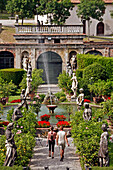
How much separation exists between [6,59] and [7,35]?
14.5m

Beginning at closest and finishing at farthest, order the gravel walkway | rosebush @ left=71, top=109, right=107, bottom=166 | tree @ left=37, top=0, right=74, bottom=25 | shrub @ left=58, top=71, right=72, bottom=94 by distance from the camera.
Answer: rosebush @ left=71, top=109, right=107, bottom=166 → the gravel walkway → shrub @ left=58, top=71, right=72, bottom=94 → tree @ left=37, top=0, right=74, bottom=25

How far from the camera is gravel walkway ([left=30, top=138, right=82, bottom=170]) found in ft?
52.4

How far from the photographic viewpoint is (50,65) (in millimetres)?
40875

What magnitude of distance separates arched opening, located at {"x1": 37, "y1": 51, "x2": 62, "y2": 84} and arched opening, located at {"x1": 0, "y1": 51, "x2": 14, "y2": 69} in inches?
102

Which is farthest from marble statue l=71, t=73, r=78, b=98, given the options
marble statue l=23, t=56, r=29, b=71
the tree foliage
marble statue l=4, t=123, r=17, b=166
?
the tree foliage

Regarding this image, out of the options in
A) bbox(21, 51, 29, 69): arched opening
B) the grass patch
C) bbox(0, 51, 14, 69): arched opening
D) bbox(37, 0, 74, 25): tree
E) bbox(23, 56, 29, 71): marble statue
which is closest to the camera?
bbox(23, 56, 29, 71): marble statue

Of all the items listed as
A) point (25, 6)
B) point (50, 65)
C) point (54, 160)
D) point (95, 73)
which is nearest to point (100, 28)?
point (25, 6)

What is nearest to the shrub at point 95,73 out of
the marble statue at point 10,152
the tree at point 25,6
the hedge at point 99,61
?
the hedge at point 99,61

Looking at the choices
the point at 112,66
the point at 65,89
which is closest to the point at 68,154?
the point at 65,89

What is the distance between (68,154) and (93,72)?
48.6 ft

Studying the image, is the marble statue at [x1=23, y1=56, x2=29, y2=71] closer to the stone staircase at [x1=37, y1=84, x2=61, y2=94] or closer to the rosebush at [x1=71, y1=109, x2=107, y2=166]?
the stone staircase at [x1=37, y1=84, x2=61, y2=94]

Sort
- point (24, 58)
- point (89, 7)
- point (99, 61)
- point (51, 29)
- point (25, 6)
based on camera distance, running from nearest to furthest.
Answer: point (99, 61) → point (24, 58) → point (51, 29) → point (25, 6) → point (89, 7)

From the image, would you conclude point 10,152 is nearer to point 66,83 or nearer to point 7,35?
point 66,83

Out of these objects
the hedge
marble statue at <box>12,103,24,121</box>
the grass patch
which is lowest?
marble statue at <box>12,103,24,121</box>
